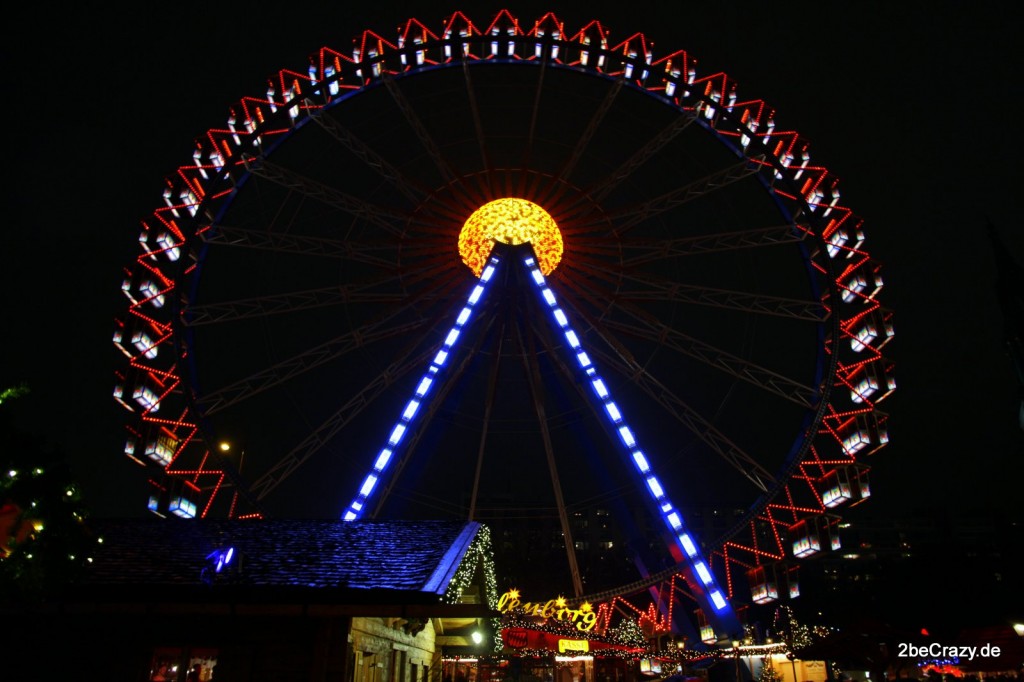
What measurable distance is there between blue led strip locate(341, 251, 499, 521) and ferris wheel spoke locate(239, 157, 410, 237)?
10.2 feet

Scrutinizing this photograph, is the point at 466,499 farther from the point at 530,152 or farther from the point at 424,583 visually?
the point at 424,583

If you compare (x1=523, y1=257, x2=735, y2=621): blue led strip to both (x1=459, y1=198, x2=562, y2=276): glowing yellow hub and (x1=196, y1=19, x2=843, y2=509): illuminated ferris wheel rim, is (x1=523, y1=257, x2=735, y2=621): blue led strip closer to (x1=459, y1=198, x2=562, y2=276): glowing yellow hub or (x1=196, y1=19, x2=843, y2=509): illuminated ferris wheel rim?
(x1=459, y1=198, x2=562, y2=276): glowing yellow hub

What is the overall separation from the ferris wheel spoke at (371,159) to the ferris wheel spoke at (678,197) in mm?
4419

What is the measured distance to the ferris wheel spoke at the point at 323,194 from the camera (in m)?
19.4

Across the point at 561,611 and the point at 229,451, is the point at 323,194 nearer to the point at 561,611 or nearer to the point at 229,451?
the point at 229,451

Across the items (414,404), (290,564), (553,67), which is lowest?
(290,564)

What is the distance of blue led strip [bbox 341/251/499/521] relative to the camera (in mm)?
15828

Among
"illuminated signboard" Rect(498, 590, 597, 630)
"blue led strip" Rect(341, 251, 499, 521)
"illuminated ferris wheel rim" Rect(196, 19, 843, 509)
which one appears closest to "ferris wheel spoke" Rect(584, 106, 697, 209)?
"illuminated ferris wheel rim" Rect(196, 19, 843, 509)

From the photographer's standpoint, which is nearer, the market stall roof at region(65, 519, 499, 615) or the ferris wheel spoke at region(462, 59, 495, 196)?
the market stall roof at region(65, 519, 499, 615)

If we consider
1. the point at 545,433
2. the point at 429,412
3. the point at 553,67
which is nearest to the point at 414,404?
the point at 429,412

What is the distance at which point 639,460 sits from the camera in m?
16.9

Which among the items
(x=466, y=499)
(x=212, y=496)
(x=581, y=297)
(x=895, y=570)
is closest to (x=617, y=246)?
(x=581, y=297)

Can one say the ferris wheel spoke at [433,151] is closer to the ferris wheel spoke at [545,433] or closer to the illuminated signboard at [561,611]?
the ferris wheel spoke at [545,433]

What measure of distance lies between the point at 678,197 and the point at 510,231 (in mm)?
5061
